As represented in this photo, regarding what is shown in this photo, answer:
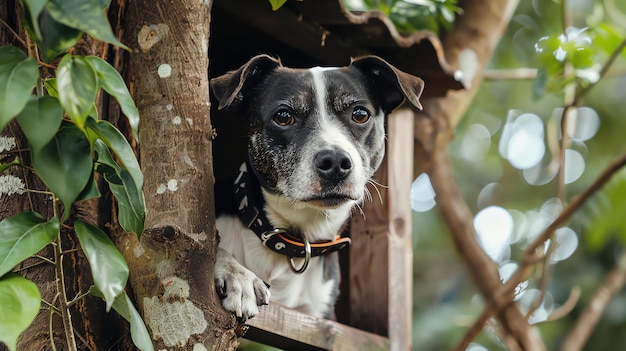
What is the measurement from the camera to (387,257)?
13.6 ft

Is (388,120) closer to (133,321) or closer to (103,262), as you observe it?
(133,321)

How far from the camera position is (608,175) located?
14.3 ft

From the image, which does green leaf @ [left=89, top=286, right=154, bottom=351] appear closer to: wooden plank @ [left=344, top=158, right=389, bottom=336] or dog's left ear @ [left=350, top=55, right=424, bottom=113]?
dog's left ear @ [left=350, top=55, right=424, bottom=113]

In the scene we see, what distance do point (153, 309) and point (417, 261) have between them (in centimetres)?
728

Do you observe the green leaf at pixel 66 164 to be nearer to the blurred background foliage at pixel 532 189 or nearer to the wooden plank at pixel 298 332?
the wooden plank at pixel 298 332

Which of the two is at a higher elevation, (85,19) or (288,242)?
(85,19)

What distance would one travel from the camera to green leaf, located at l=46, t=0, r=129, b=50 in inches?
85.7

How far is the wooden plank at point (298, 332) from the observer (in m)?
3.29

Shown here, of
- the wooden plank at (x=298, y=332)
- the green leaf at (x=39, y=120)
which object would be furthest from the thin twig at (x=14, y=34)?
the wooden plank at (x=298, y=332)

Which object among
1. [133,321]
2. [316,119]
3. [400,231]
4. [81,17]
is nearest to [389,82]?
[316,119]

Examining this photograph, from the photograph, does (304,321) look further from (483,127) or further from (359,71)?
(483,127)

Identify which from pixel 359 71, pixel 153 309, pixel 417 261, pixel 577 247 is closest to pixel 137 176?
pixel 153 309

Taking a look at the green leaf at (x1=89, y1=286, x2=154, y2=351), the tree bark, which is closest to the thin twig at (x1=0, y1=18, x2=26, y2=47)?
the tree bark

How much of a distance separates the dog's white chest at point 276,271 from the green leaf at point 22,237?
49.7 inches
